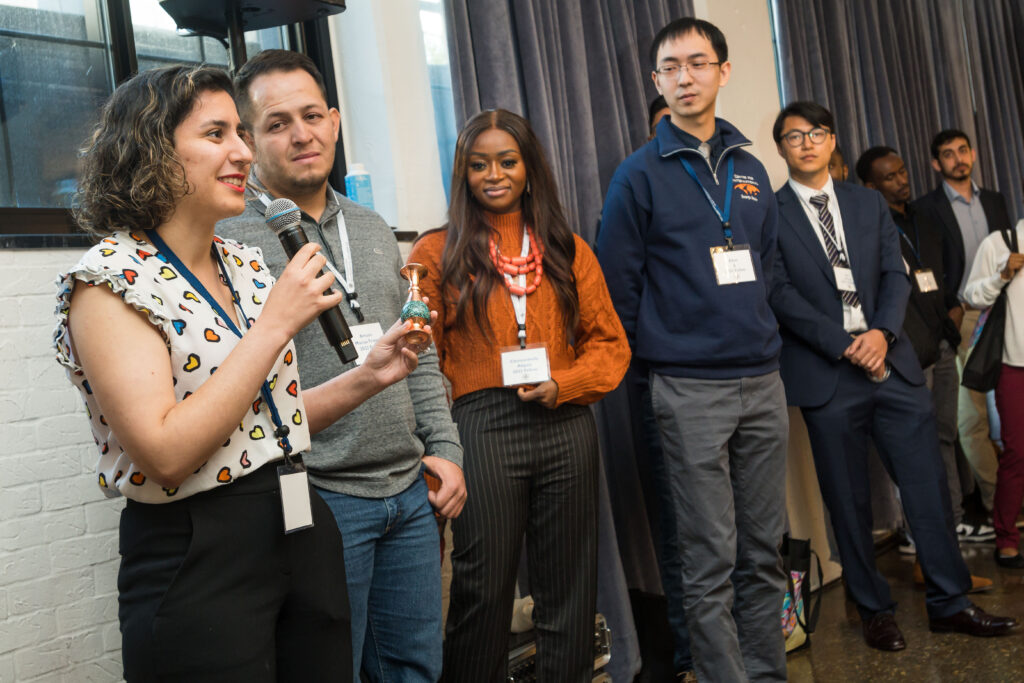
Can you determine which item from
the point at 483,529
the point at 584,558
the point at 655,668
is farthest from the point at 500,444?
the point at 655,668

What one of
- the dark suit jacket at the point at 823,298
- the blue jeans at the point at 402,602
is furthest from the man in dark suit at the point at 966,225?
the blue jeans at the point at 402,602

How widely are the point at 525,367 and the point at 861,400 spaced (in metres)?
1.50

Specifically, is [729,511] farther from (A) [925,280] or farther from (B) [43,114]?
(B) [43,114]

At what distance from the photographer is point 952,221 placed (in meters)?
4.39

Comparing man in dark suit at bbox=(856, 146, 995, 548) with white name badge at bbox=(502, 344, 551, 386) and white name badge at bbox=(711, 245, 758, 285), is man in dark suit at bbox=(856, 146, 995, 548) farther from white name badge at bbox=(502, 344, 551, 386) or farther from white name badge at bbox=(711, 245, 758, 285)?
white name badge at bbox=(502, 344, 551, 386)

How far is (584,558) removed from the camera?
2252 millimetres

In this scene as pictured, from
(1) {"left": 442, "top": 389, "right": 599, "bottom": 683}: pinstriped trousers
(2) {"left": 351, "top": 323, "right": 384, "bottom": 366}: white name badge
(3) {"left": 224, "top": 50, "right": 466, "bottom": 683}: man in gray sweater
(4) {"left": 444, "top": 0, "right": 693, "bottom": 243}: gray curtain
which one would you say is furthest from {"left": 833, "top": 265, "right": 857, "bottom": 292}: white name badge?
(2) {"left": 351, "top": 323, "right": 384, "bottom": 366}: white name badge

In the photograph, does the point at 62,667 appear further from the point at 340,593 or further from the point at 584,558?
the point at 584,558

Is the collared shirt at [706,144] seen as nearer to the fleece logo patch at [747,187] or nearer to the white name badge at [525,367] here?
the fleece logo patch at [747,187]

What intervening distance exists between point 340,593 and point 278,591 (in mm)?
121

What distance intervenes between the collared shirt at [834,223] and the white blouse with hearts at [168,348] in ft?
7.72

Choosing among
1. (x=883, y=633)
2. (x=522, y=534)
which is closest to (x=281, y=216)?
(x=522, y=534)

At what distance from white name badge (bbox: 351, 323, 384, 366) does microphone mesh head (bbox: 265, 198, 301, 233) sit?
1.15 feet

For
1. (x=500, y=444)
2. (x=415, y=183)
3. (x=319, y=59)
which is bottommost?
(x=500, y=444)
